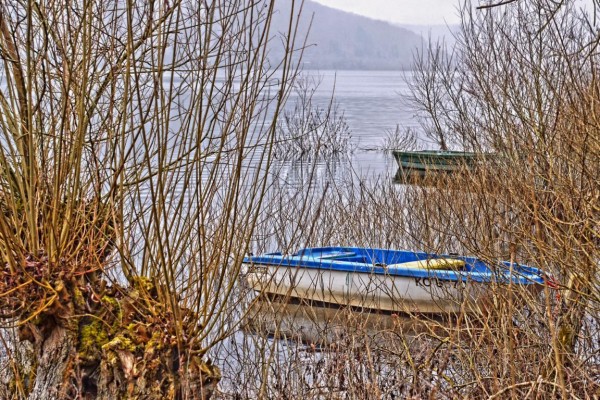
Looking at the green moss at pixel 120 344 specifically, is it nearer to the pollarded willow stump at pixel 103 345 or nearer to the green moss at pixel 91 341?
the pollarded willow stump at pixel 103 345

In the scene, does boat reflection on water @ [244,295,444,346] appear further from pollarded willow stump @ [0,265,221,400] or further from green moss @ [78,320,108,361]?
green moss @ [78,320,108,361]

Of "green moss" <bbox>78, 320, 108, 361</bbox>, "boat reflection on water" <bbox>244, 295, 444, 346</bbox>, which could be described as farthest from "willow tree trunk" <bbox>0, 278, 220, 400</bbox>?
"boat reflection on water" <bbox>244, 295, 444, 346</bbox>

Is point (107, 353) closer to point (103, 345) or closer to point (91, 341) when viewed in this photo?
point (103, 345)

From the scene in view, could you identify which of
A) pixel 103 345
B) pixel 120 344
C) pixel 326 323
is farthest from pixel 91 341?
pixel 326 323

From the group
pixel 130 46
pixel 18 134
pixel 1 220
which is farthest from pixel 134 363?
pixel 130 46

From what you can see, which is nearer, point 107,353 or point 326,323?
point 107,353

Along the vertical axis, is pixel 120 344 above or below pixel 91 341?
A: above

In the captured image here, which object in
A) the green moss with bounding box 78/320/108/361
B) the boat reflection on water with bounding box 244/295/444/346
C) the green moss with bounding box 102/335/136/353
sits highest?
the green moss with bounding box 102/335/136/353

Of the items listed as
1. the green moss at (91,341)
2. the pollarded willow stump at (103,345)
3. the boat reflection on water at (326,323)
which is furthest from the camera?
the boat reflection on water at (326,323)

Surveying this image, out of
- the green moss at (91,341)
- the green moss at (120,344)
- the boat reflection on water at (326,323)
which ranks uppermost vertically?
the green moss at (120,344)

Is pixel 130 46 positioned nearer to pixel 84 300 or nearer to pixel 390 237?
pixel 84 300

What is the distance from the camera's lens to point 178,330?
402 centimetres

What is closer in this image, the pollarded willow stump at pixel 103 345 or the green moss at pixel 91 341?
the pollarded willow stump at pixel 103 345

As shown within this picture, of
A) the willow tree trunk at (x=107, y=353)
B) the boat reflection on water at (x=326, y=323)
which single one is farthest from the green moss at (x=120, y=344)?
the boat reflection on water at (x=326, y=323)
